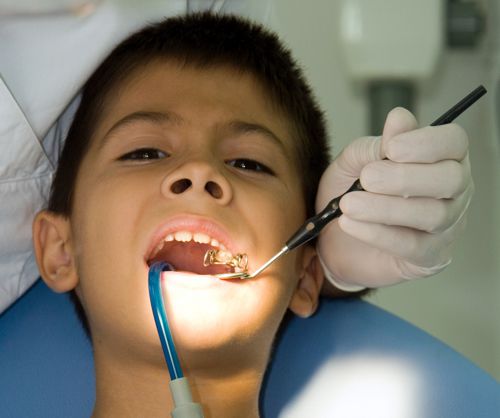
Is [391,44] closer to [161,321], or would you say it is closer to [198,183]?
[198,183]

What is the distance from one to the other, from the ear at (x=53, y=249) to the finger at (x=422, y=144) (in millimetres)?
525

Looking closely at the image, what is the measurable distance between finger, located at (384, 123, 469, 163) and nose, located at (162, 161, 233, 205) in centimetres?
22

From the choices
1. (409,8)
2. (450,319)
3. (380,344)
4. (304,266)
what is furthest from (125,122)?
(450,319)

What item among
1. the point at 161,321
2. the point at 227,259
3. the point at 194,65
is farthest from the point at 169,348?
the point at 194,65

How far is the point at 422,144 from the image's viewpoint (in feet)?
3.31

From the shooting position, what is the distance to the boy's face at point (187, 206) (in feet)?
3.48

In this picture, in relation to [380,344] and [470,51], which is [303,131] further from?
[470,51]

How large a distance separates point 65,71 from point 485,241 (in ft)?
3.36

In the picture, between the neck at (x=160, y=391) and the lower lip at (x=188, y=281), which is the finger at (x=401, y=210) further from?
the neck at (x=160, y=391)

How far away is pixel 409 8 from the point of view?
5.68 feet

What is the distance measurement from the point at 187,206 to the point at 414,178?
0.29 meters

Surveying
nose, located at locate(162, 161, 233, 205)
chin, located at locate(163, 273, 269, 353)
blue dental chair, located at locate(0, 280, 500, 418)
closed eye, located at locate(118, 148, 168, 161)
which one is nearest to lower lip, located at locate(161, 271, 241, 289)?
chin, located at locate(163, 273, 269, 353)

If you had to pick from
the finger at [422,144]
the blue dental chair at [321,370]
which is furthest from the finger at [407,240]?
the blue dental chair at [321,370]

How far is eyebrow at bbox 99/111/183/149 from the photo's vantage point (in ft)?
3.86
